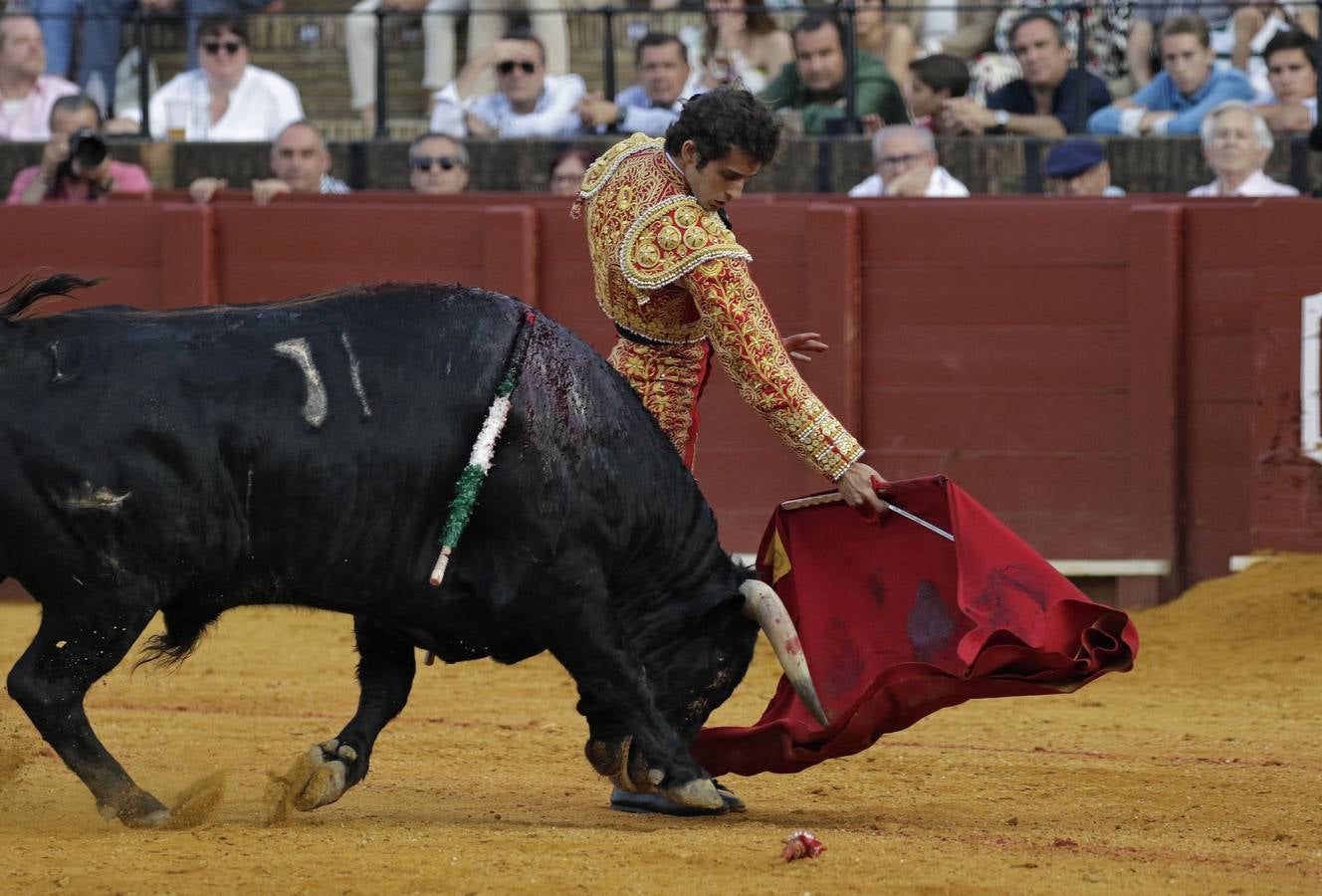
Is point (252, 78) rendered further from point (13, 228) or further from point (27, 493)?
point (27, 493)

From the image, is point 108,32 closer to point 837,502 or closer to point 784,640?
point 837,502

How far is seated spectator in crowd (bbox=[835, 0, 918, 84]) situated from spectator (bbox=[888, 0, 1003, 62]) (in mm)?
86

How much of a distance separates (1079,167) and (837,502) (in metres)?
3.72

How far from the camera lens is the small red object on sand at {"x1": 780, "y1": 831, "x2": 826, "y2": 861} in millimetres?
3637

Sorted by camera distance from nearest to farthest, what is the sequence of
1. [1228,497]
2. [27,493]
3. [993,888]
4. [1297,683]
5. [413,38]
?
[993,888]
[27,493]
[1297,683]
[1228,497]
[413,38]

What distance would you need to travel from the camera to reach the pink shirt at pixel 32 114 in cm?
975

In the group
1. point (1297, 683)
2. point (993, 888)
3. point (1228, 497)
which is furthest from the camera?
point (1228, 497)

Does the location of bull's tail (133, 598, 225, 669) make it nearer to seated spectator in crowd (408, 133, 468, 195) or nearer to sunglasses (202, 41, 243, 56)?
seated spectator in crowd (408, 133, 468, 195)

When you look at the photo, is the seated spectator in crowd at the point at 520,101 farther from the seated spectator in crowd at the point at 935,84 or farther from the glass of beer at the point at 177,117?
the seated spectator in crowd at the point at 935,84

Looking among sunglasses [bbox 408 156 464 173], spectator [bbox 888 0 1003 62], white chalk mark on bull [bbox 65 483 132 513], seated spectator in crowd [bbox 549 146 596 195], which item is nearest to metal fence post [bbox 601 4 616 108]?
seated spectator in crowd [bbox 549 146 596 195]

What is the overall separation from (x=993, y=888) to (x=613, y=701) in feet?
3.21

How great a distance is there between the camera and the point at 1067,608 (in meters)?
4.14

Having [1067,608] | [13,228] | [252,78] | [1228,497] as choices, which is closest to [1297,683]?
[1228,497]

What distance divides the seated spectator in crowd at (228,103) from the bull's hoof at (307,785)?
231 inches
